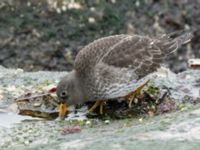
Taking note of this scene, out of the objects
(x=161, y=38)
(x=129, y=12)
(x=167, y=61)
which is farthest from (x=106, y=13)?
(x=161, y=38)

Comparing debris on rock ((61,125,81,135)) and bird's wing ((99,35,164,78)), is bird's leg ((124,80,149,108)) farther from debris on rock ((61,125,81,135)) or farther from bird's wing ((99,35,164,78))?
debris on rock ((61,125,81,135))

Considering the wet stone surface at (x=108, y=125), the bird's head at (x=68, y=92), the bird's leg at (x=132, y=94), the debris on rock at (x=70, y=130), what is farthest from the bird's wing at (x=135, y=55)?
the debris on rock at (x=70, y=130)

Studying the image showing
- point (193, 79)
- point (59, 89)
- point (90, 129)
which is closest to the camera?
point (90, 129)

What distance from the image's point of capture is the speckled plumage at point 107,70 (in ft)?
26.6

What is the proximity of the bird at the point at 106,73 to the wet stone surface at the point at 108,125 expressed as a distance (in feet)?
0.77

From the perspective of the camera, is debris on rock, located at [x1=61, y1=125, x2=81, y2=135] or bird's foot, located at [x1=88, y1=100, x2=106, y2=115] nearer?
debris on rock, located at [x1=61, y1=125, x2=81, y2=135]

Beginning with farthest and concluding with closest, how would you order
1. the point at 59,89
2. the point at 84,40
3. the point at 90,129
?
1. the point at 84,40
2. the point at 59,89
3. the point at 90,129

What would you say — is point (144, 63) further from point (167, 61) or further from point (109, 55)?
point (167, 61)

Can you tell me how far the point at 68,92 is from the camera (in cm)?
816

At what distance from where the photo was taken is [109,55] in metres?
8.21

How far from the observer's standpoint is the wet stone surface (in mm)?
6320

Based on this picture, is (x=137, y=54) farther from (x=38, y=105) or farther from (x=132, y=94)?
(x=38, y=105)

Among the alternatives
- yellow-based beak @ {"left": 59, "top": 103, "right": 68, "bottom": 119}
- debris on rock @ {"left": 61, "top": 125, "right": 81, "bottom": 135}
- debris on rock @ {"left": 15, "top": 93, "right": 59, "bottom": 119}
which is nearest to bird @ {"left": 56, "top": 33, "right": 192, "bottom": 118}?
yellow-based beak @ {"left": 59, "top": 103, "right": 68, "bottom": 119}

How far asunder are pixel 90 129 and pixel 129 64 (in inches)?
Result: 52.6
